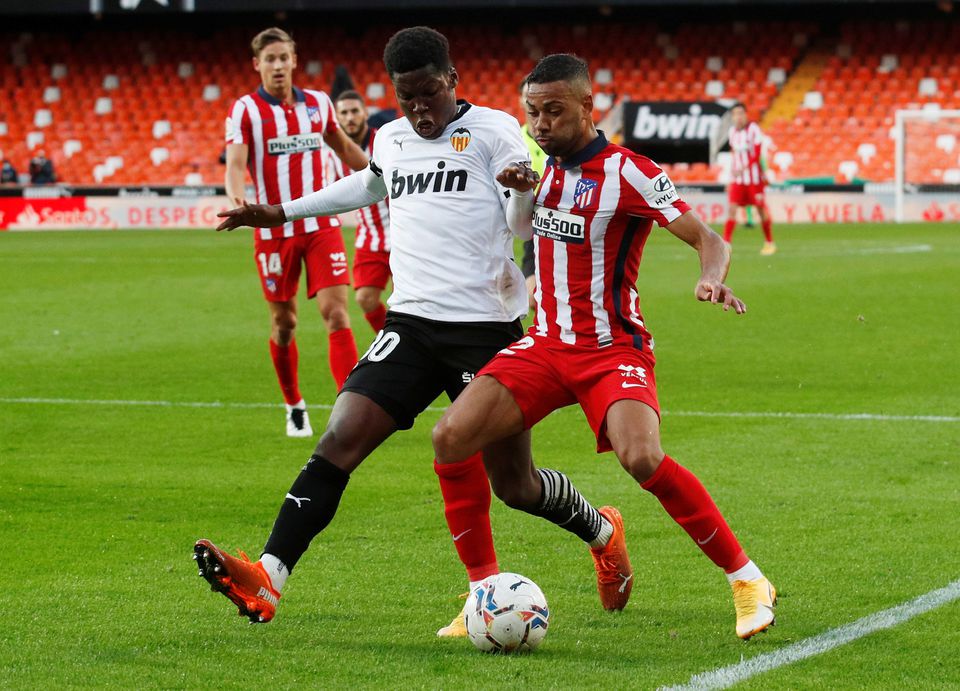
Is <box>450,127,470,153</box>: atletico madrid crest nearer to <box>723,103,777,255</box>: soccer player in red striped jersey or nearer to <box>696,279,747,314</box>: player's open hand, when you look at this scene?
<box>696,279,747,314</box>: player's open hand

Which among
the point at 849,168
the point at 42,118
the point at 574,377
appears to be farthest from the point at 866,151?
the point at 574,377

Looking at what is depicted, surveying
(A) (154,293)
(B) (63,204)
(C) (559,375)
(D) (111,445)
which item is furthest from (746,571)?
(B) (63,204)

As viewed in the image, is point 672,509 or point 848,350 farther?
point 848,350

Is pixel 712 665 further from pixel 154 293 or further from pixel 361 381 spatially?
pixel 154 293

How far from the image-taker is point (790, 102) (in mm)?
32969

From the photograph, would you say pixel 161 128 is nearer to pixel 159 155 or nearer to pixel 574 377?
pixel 159 155

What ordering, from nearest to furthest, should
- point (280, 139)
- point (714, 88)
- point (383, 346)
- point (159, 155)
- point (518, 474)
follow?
point (518, 474), point (383, 346), point (280, 139), point (714, 88), point (159, 155)

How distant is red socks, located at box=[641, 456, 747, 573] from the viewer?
420cm

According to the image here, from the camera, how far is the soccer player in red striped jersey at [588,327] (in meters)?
4.24

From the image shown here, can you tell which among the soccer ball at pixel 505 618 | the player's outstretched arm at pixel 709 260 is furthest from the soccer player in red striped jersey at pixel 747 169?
the soccer ball at pixel 505 618

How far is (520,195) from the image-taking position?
450cm

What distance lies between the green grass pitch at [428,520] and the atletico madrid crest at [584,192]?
126 centimetres

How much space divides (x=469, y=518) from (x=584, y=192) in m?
1.05

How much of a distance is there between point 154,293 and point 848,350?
811 centimetres
